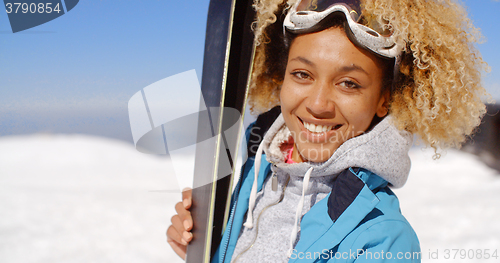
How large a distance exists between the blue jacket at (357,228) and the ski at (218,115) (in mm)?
438

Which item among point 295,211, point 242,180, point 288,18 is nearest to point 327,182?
point 295,211

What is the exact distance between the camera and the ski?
1.29 metres

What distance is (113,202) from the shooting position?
4137 millimetres

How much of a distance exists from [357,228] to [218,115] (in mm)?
756

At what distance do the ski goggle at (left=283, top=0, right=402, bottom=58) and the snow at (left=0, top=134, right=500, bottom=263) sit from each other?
5.32 feet

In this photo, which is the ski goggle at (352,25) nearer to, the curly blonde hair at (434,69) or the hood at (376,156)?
the curly blonde hair at (434,69)

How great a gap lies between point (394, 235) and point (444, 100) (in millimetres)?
620

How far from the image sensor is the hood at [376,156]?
3.28 feet

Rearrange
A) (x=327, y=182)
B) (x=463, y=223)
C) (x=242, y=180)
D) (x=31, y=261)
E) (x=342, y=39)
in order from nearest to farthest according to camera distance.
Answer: (x=342, y=39), (x=327, y=182), (x=242, y=180), (x=31, y=261), (x=463, y=223)

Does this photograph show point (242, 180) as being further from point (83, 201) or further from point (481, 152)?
point (481, 152)

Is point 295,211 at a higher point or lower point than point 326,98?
lower

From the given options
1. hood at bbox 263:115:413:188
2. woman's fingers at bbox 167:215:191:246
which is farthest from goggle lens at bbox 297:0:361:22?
woman's fingers at bbox 167:215:191:246

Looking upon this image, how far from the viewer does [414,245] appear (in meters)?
0.96

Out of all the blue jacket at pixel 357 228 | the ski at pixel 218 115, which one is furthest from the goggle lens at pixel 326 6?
the blue jacket at pixel 357 228
